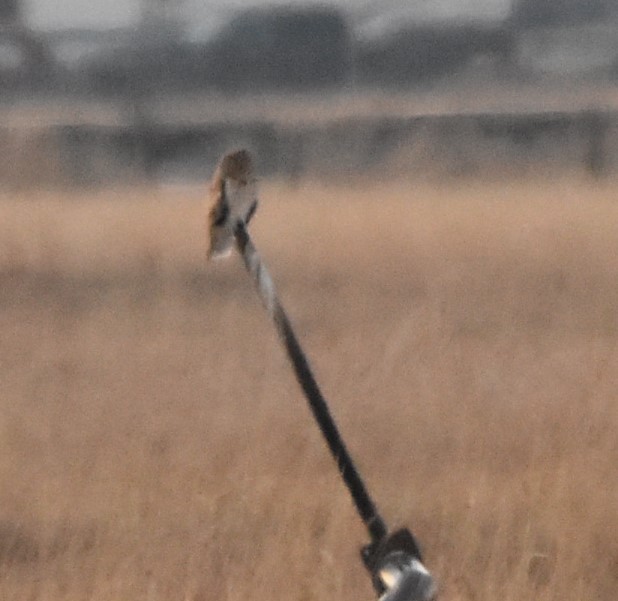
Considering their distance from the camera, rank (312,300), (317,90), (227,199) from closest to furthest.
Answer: (227,199) → (312,300) → (317,90)

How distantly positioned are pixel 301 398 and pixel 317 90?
52.2 inches

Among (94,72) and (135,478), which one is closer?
(135,478)

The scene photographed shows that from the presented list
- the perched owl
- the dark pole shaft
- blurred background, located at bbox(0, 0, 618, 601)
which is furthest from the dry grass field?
the perched owl

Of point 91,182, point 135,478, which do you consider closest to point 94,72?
point 91,182

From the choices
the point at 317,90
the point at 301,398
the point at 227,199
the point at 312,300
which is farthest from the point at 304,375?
the point at 317,90

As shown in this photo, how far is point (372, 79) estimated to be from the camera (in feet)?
9.71

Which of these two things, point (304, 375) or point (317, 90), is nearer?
point (304, 375)

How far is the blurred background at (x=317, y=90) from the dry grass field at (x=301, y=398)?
0.12 m

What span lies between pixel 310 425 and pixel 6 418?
1.59ft

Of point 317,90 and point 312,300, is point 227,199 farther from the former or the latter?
point 317,90

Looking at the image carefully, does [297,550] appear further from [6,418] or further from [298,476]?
[6,418]

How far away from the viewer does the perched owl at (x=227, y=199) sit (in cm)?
78

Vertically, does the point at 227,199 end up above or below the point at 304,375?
above

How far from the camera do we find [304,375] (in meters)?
0.81
